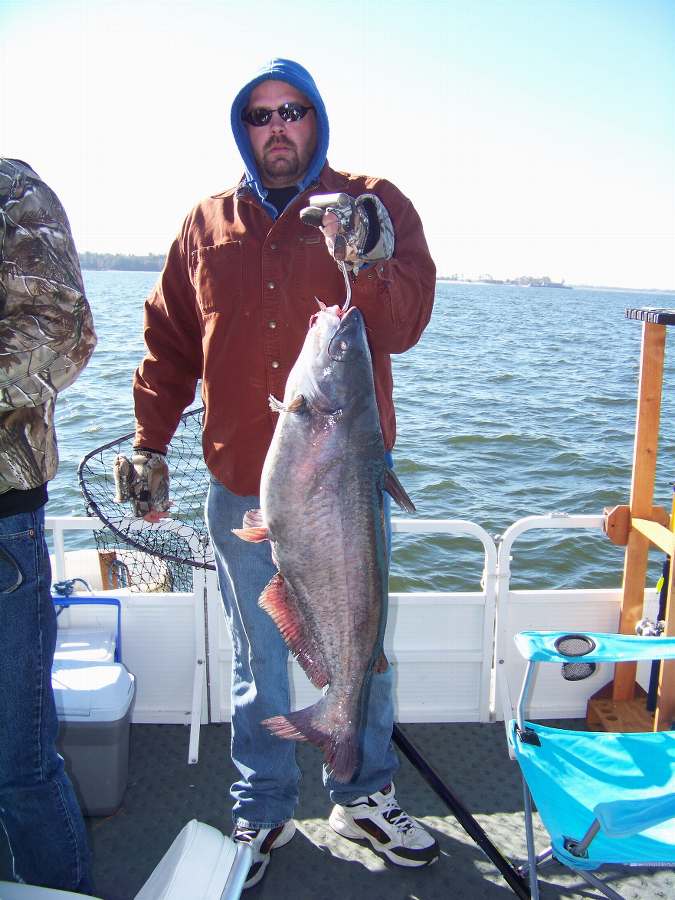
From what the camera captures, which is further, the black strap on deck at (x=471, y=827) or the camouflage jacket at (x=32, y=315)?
the black strap on deck at (x=471, y=827)

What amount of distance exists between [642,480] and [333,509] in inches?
87.7

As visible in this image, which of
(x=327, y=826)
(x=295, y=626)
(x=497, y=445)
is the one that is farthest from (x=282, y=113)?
(x=497, y=445)

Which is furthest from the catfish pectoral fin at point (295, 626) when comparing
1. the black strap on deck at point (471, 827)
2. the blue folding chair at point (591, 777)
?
the blue folding chair at point (591, 777)

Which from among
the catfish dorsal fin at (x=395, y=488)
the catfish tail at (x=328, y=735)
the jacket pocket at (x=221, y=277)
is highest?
the jacket pocket at (x=221, y=277)

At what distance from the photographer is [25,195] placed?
194 centimetres

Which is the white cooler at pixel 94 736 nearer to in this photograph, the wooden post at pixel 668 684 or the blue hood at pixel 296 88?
the blue hood at pixel 296 88

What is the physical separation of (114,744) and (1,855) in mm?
548

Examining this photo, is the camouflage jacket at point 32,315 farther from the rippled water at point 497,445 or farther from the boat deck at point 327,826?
the rippled water at point 497,445

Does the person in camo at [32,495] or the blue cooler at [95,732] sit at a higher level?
the person in camo at [32,495]

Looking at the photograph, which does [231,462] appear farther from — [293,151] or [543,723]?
[543,723]

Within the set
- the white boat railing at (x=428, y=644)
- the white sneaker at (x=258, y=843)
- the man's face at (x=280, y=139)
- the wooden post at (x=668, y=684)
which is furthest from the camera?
the white boat railing at (x=428, y=644)

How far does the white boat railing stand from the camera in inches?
149

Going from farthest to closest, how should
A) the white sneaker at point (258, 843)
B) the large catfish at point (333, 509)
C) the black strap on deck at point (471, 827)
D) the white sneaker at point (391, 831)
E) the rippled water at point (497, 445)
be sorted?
the rippled water at point (497, 445) < the white sneaker at point (391, 831) < the white sneaker at point (258, 843) < the black strap on deck at point (471, 827) < the large catfish at point (333, 509)

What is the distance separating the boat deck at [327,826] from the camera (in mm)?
2803
